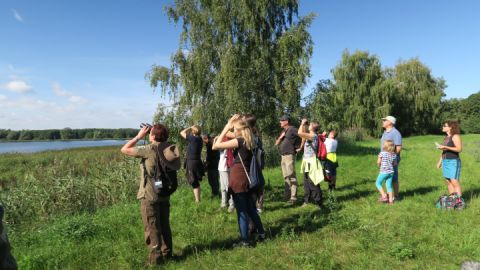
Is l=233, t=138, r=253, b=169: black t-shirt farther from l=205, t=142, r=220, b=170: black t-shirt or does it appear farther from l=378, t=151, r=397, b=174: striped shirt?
l=378, t=151, r=397, b=174: striped shirt

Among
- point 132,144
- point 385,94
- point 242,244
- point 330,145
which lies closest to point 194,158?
point 242,244

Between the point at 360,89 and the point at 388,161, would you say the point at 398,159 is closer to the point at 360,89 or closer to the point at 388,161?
the point at 388,161

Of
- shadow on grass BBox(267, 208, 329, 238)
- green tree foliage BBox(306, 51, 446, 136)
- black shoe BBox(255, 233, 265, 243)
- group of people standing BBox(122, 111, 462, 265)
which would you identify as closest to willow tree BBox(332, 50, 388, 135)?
green tree foliage BBox(306, 51, 446, 136)

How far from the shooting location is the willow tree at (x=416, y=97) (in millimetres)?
40406

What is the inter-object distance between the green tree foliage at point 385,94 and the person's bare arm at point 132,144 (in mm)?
29933

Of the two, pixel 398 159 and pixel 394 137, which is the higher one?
pixel 394 137

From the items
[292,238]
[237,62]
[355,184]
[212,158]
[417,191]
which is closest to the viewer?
[292,238]

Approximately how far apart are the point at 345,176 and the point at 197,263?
7927 millimetres

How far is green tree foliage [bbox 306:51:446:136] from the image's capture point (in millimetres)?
37250

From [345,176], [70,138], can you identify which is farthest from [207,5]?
[70,138]

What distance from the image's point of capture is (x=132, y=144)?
4.53m

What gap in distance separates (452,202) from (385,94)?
109ft

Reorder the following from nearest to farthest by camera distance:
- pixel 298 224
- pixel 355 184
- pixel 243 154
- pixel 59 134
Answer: pixel 243 154 → pixel 298 224 → pixel 355 184 → pixel 59 134

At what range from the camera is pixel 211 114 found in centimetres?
1809
